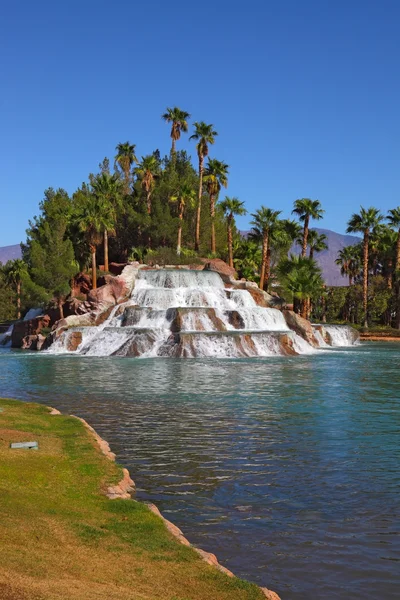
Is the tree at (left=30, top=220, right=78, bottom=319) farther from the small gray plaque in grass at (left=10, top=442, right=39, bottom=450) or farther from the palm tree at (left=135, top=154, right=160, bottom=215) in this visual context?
the small gray plaque in grass at (left=10, top=442, right=39, bottom=450)

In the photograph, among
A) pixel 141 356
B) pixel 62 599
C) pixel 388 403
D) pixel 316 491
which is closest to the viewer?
pixel 62 599

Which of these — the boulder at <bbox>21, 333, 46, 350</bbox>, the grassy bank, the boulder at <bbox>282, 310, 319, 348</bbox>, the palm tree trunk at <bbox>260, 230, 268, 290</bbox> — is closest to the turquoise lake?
the grassy bank

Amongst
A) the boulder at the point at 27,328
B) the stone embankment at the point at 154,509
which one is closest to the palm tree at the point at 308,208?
the boulder at the point at 27,328

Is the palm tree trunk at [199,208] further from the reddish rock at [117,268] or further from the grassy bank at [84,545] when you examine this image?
the grassy bank at [84,545]

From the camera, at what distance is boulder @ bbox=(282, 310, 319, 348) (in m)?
Answer: 57.1

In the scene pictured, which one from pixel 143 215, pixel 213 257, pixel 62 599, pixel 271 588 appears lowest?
pixel 271 588

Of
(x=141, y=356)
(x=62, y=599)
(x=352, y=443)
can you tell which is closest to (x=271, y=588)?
(x=62, y=599)

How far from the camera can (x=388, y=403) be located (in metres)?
23.5

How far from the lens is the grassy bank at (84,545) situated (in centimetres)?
655

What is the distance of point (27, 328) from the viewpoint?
61.7 metres

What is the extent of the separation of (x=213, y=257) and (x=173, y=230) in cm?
618

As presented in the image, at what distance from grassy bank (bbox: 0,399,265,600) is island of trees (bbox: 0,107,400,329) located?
53.2 m

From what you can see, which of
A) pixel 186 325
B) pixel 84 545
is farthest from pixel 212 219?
A: pixel 84 545

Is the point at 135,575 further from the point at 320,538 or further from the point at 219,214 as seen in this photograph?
the point at 219,214
